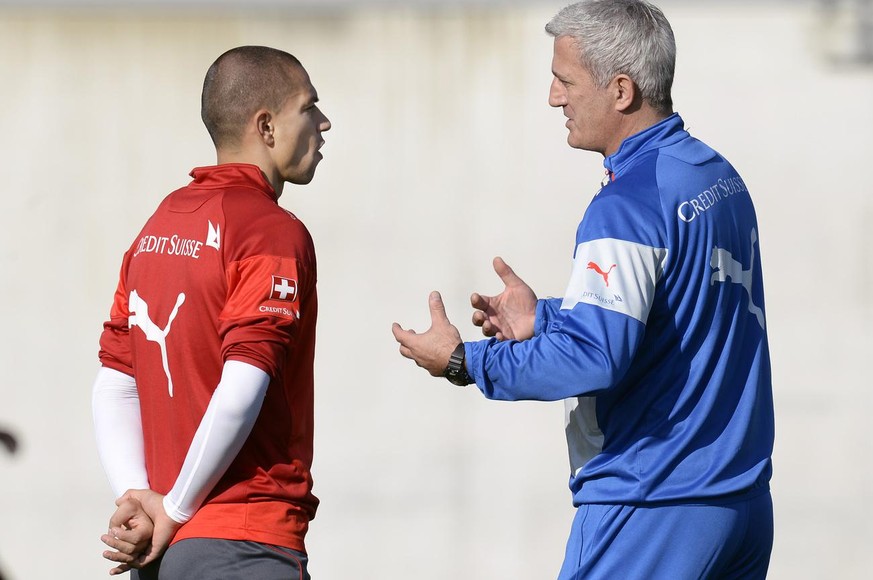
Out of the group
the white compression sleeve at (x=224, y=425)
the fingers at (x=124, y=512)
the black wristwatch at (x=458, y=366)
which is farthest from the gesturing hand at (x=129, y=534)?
the black wristwatch at (x=458, y=366)

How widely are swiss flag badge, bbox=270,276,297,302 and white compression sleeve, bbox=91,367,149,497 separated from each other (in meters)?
0.49

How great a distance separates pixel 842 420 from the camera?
15.3ft

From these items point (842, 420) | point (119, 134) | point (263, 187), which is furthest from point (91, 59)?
point (842, 420)

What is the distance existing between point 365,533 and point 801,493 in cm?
173

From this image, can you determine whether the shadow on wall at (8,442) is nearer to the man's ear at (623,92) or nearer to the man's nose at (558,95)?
the man's nose at (558,95)

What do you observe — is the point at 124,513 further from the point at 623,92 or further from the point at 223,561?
the point at 623,92

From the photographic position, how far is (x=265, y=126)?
8.09 ft

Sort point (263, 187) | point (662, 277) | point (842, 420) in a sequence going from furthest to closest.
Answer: point (842, 420) < point (263, 187) < point (662, 277)

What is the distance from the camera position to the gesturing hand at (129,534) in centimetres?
224

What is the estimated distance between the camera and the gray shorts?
7.23ft

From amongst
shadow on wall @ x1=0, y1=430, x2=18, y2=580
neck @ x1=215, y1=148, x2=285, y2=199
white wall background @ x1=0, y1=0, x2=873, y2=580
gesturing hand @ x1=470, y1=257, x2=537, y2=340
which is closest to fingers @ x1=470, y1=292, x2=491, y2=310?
gesturing hand @ x1=470, y1=257, x2=537, y2=340

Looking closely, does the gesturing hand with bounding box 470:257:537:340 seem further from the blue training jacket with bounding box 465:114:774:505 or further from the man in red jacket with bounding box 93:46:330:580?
the man in red jacket with bounding box 93:46:330:580

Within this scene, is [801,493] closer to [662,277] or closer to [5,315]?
[662,277]

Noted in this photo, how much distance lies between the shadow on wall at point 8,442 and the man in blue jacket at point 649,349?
9.02 feet
